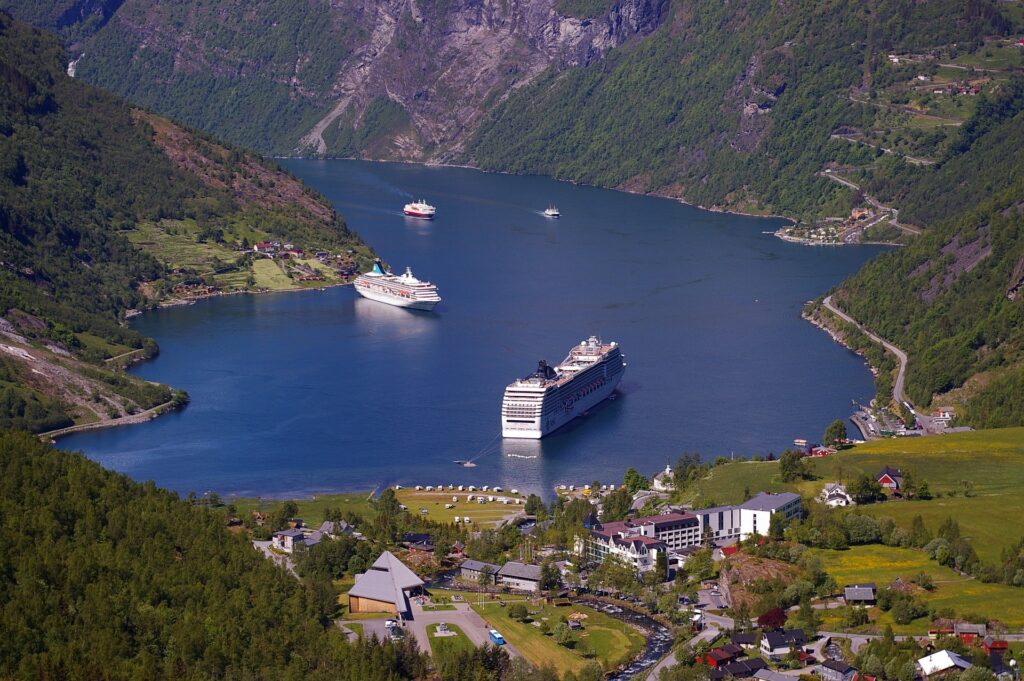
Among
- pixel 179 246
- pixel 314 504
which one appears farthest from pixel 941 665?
pixel 179 246

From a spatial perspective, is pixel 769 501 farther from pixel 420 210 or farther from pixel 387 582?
pixel 420 210

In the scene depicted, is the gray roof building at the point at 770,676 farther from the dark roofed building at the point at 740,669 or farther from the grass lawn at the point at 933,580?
the grass lawn at the point at 933,580

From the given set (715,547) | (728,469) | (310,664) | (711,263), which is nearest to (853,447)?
(728,469)

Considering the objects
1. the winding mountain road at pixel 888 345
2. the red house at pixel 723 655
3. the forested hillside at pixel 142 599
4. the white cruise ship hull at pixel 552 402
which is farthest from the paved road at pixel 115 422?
the red house at pixel 723 655

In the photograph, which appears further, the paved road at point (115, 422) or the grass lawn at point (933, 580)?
the paved road at point (115, 422)

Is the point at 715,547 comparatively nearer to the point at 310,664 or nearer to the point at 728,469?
the point at 728,469

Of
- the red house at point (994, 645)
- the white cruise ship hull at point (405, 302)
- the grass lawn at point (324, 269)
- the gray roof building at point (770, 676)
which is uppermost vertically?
the grass lawn at point (324, 269)

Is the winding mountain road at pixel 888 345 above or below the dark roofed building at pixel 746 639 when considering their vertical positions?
above
